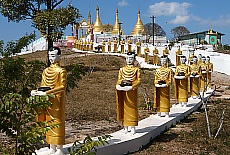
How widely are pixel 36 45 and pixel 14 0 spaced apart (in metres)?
28.9

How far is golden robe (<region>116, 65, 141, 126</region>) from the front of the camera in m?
6.77

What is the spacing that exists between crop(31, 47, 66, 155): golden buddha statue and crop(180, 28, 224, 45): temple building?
35074mm

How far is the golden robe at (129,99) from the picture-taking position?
6.77 m

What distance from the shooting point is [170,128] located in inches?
341

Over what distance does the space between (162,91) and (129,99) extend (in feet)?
6.28

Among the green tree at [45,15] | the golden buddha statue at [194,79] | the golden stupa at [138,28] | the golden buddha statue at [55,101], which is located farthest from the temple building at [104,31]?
the golden buddha statue at [55,101]

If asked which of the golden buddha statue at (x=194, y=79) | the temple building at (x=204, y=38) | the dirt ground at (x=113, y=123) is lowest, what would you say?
the dirt ground at (x=113, y=123)

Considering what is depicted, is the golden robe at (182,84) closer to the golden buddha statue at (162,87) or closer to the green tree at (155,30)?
the golden buddha statue at (162,87)

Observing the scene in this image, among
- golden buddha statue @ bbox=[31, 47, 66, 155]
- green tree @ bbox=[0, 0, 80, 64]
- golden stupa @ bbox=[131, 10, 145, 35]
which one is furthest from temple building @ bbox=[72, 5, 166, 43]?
golden buddha statue @ bbox=[31, 47, 66, 155]

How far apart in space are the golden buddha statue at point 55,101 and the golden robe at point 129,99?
1.55 metres

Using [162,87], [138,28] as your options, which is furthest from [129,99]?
[138,28]

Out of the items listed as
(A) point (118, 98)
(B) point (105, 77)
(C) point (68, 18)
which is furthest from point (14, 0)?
(A) point (118, 98)

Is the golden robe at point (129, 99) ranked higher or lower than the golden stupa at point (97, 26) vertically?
lower

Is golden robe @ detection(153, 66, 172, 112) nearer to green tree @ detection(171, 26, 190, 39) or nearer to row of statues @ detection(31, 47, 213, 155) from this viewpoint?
row of statues @ detection(31, 47, 213, 155)
